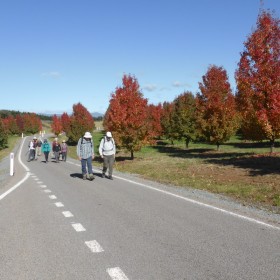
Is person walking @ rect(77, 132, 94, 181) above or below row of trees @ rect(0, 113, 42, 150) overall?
below

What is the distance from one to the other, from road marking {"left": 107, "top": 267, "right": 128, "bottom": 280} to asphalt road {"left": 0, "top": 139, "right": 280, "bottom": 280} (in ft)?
0.04

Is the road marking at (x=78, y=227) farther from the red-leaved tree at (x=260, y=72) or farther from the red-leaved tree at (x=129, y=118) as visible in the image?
the red-leaved tree at (x=129, y=118)

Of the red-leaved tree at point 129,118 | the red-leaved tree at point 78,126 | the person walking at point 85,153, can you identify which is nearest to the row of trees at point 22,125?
the red-leaved tree at point 78,126

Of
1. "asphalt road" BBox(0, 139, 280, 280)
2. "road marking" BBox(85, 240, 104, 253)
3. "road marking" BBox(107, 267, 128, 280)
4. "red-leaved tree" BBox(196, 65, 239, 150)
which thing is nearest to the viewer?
"road marking" BBox(107, 267, 128, 280)

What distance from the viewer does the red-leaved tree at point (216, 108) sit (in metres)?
33.8

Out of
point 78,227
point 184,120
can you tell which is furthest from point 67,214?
point 184,120

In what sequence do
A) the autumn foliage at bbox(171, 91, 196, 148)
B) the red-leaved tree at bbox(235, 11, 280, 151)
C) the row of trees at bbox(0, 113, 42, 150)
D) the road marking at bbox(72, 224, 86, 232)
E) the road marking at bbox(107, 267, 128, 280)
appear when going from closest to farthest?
1. the road marking at bbox(107, 267, 128, 280)
2. the road marking at bbox(72, 224, 86, 232)
3. the red-leaved tree at bbox(235, 11, 280, 151)
4. the autumn foliage at bbox(171, 91, 196, 148)
5. the row of trees at bbox(0, 113, 42, 150)

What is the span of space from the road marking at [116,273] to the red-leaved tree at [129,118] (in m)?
23.0

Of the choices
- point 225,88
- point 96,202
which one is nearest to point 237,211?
point 96,202

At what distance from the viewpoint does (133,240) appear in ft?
20.1

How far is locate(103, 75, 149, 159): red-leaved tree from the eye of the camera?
2778cm

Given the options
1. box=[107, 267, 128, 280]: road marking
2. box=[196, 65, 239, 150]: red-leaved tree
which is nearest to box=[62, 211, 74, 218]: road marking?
box=[107, 267, 128, 280]: road marking

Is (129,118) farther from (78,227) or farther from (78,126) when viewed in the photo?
(78,126)

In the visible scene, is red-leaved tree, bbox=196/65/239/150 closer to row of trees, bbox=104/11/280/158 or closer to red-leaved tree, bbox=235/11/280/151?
row of trees, bbox=104/11/280/158
